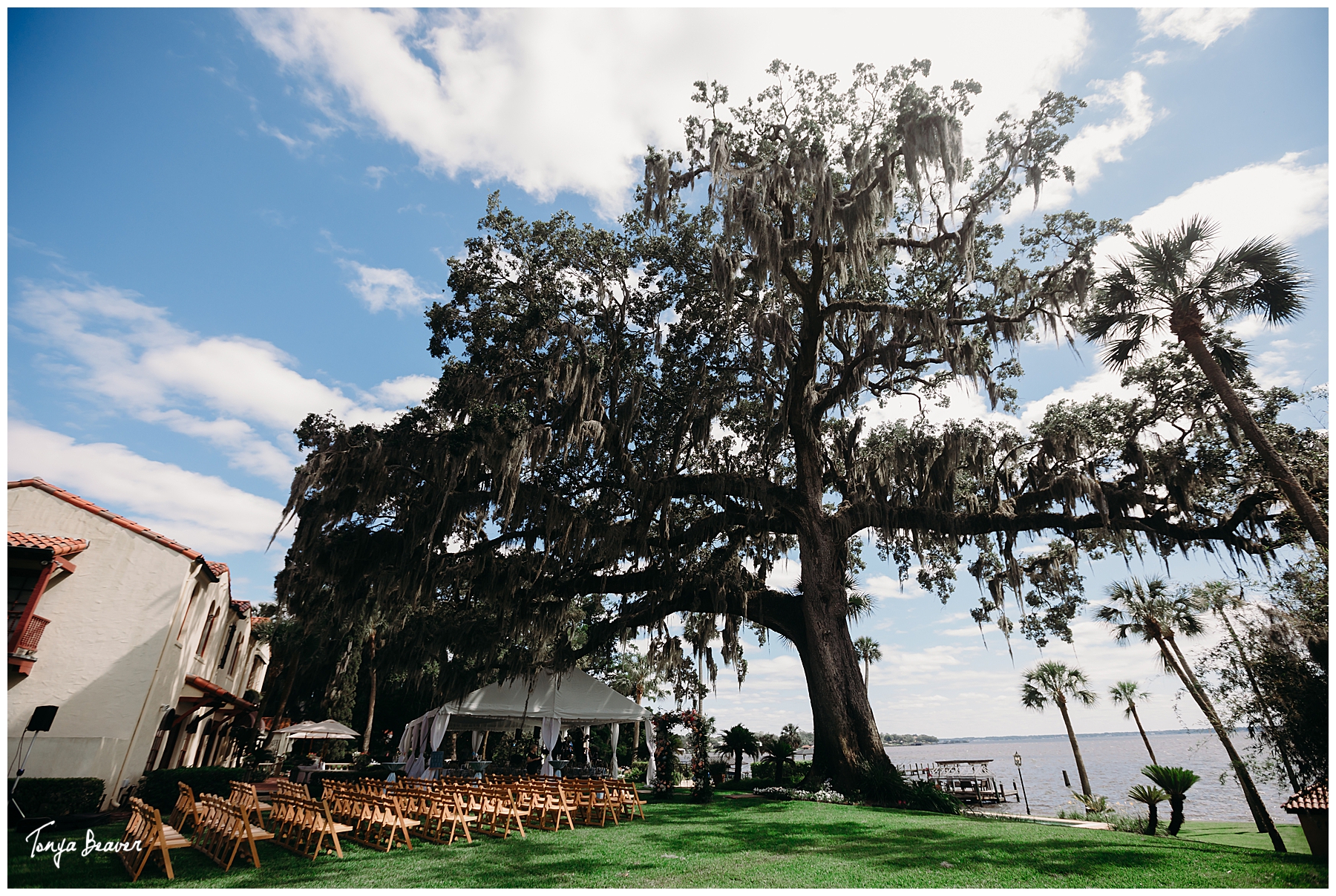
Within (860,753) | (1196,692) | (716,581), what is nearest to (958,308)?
(716,581)

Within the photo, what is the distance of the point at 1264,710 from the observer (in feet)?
34.6

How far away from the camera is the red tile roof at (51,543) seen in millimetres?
13094

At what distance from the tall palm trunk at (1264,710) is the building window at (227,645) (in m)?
28.9

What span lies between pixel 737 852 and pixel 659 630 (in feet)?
30.5

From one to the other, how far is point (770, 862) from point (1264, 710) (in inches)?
397

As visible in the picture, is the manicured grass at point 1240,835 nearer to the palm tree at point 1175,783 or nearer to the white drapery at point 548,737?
the palm tree at point 1175,783

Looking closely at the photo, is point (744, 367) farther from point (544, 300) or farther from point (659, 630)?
point (659, 630)

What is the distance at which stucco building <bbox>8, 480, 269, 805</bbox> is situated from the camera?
513 inches

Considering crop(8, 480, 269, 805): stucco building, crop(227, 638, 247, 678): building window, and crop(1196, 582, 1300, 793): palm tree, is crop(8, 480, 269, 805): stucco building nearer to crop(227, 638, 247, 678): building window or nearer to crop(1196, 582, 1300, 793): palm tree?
crop(227, 638, 247, 678): building window

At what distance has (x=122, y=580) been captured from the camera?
1491 cm

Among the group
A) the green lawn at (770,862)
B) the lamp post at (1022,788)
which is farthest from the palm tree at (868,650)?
the green lawn at (770,862)

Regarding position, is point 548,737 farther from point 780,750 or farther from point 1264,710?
point 1264,710

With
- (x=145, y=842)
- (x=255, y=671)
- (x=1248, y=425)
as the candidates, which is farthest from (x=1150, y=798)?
(x=255, y=671)

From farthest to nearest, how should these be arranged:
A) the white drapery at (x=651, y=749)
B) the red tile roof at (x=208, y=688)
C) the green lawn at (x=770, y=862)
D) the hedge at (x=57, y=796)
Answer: the red tile roof at (x=208, y=688) < the white drapery at (x=651, y=749) < the hedge at (x=57, y=796) < the green lawn at (x=770, y=862)
